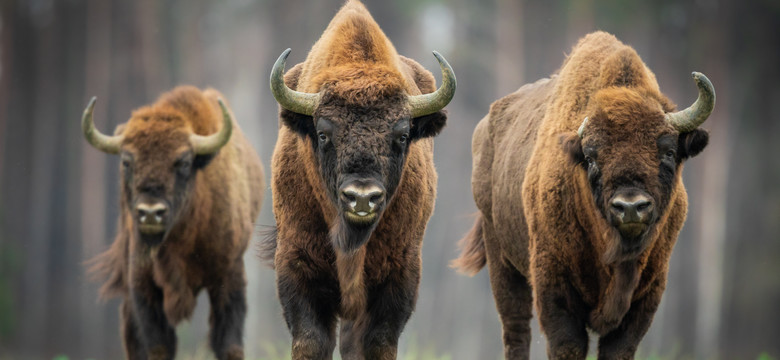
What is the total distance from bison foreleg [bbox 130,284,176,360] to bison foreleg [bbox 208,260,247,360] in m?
0.38

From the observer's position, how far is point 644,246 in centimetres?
538

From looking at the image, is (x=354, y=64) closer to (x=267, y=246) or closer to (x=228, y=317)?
(x=267, y=246)

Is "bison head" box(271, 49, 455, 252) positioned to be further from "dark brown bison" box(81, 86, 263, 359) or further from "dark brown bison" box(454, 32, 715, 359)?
"dark brown bison" box(81, 86, 263, 359)

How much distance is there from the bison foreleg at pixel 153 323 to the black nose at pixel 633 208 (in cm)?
445

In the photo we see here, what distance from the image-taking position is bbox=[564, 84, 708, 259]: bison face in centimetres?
516

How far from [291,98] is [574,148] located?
1695 millimetres

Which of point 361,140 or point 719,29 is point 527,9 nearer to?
point 719,29

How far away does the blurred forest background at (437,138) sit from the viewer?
20.0 m

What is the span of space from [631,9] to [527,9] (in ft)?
9.23

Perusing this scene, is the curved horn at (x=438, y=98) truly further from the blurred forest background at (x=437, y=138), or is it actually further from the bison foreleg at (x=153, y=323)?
the blurred forest background at (x=437, y=138)

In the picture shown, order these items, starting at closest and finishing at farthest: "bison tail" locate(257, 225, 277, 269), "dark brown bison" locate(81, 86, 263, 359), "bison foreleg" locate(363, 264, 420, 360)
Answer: "bison foreleg" locate(363, 264, 420, 360) → "bison tail" locate(257, 225, 277, 269) → "dark brown bison" locate(81, 86, 263, 359)

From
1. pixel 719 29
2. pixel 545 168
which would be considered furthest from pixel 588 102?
pixel 719 29

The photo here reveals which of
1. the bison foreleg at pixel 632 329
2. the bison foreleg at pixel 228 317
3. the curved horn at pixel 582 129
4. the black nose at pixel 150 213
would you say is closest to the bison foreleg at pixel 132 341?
the bison foreleg at pixel 228 317

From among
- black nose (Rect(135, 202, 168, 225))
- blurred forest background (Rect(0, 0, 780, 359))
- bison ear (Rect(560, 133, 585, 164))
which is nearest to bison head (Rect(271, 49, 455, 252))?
bison ear (Rect(560, 133, 585, 164))
